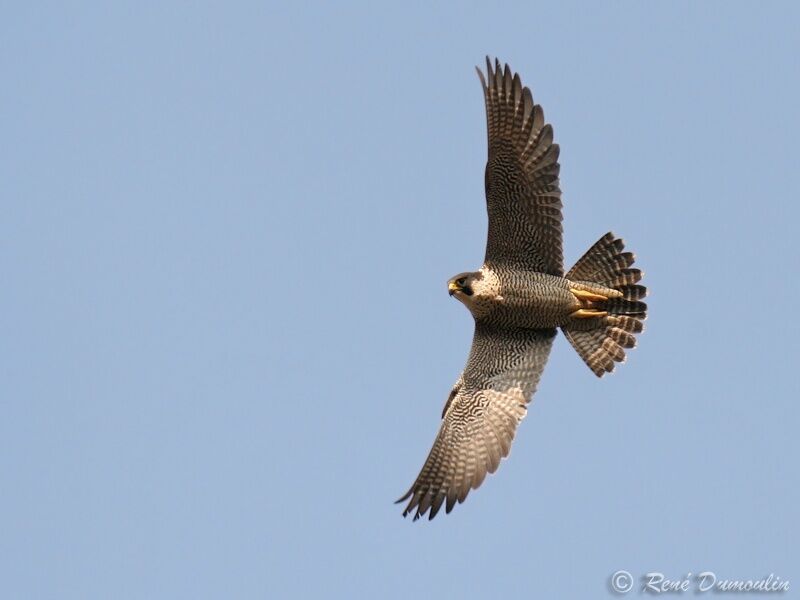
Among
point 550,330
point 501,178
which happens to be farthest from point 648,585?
point 501,178

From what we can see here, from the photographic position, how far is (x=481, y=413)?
14789 mm

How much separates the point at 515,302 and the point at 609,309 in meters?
1.27

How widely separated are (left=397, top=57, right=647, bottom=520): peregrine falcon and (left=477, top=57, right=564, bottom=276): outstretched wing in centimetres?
1

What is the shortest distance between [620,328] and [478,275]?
201cm

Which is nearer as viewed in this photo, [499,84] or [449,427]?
[499,84]

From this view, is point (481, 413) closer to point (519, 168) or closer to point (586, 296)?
point (586, 296)

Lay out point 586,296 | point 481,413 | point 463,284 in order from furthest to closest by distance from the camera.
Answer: point 481,413 < point 586,296 < point 463,284

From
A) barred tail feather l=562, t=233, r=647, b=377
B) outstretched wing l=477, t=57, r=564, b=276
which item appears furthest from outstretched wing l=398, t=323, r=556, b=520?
outstretched wing l=477, t=57, r=564, b=276

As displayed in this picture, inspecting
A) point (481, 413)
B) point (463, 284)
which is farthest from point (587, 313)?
point (481, 413)

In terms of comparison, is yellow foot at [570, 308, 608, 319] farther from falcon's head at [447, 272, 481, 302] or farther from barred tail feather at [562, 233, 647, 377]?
falcon's head at [447, 272, 481, 302]

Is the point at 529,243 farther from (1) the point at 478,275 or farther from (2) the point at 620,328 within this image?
(2) the point at 620,328

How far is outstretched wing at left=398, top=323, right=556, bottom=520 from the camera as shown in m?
14.4

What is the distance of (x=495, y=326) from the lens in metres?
14.8

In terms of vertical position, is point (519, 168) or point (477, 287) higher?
point (519, 168)
